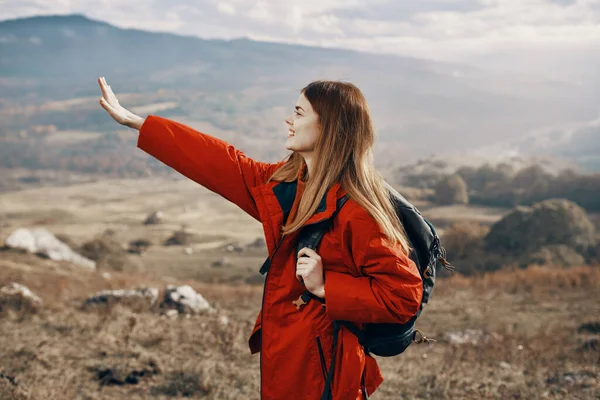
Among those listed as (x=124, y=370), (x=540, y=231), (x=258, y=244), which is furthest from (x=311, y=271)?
(x=258, y=244)

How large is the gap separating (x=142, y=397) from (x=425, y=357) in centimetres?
384

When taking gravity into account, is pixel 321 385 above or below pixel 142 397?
above

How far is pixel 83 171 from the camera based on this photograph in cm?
18312

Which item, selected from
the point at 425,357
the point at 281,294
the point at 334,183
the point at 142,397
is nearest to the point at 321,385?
the point at 281,294

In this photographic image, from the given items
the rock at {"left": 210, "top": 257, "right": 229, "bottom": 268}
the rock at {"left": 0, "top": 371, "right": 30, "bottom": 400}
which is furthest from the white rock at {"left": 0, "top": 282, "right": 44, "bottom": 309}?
the rock at {"left": 210, "top": 257, "right": 229, "bottom": 268}

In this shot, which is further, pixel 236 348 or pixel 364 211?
pixel 236 348

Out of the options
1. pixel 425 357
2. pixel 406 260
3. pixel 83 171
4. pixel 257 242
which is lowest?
pixel 83 171

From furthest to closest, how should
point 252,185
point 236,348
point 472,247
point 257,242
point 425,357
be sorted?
point 257,242
point 472,247
point 425,357
point 236,348
point 252,185

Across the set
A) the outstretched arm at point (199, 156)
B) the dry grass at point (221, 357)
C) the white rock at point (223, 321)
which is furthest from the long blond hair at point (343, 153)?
the white rock at point (223, 321)

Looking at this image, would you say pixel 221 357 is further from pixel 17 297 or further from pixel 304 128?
pixel 304 128

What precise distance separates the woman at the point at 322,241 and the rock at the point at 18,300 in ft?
22.4

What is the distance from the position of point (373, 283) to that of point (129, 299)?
778 centimetres

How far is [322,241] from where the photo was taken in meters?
2.56

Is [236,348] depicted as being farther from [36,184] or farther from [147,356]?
[36,184]
